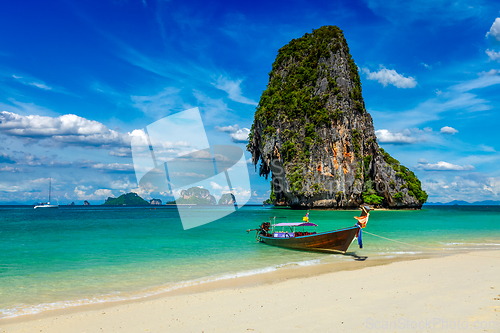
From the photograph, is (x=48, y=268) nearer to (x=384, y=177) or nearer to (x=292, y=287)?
(x=292, y=287)

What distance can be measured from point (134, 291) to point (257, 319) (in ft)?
14.2

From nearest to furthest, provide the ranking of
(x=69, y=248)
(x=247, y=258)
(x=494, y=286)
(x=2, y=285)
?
1. (x=494, y=286)
2. (x=2, y=285)
3. (x=247, y=258)
4. (x=69, y=248)

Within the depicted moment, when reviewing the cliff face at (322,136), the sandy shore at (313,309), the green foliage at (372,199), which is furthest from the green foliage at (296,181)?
the sandy shore at (313,309)

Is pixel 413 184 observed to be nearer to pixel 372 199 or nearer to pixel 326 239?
pixel 372 199

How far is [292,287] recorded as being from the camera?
7.72 m

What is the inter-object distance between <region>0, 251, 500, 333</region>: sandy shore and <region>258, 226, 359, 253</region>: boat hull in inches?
171

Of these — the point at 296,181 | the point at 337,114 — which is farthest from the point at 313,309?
the point at 337,114

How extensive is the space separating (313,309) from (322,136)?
50972mm

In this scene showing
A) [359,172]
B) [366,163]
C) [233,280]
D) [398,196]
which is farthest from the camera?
[398,196]

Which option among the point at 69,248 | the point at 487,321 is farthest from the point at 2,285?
the point at 487,321

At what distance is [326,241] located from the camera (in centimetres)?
1359

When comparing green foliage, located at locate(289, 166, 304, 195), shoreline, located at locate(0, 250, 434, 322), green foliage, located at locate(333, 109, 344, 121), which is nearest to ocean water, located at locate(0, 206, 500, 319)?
shoreline, located at locate(0, 250, 434, 322)

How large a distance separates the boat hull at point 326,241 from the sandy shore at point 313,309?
4347 millimetres

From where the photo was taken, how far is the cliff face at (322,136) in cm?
5388
